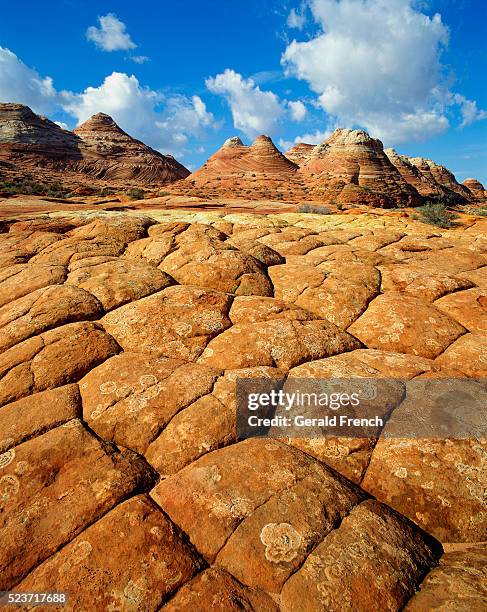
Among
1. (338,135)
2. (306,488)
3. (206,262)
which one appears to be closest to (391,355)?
(306,488)

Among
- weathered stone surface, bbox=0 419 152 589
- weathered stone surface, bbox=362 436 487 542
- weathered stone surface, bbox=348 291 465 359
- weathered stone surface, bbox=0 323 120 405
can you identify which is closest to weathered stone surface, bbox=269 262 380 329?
weathered stone surface, bbox=348 291 465 359

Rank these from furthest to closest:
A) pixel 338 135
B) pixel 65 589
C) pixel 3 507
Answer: pixel 338 135, pixel 3 507, pixel 65 589

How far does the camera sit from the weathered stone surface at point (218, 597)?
277 cm

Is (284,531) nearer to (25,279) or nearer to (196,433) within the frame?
(196,433)

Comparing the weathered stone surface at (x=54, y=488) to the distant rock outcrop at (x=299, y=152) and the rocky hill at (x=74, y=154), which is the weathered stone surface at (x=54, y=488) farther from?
the distant rock outcrop at (x=299, y=152)

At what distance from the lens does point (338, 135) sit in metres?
75.3

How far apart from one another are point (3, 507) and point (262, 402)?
3.14 m

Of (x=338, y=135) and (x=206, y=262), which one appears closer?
(x=206, y=262)

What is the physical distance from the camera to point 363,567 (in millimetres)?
2963

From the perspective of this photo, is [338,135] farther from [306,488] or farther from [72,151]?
[306,488]

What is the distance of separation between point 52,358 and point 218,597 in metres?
4.35

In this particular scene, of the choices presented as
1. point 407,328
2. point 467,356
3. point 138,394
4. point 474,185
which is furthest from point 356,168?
point 474,185

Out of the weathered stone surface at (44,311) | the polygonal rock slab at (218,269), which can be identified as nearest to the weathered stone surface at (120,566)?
the weathered stone surface at (44,311)

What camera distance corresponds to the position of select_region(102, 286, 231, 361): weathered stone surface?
6023mm
